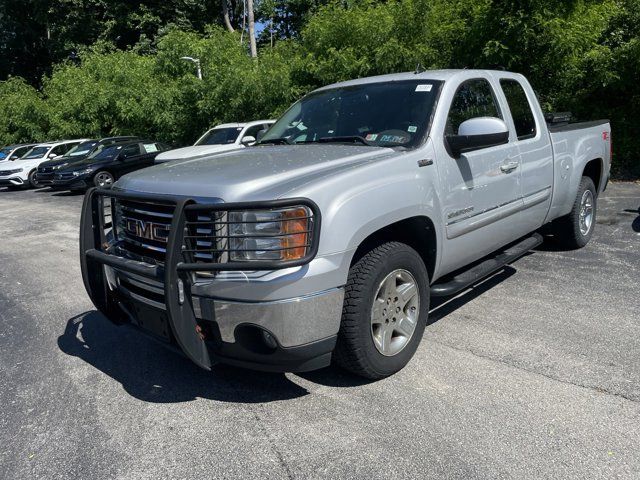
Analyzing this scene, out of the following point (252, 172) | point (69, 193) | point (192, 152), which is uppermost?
point (252, 172)

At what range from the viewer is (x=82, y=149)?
19.4 m

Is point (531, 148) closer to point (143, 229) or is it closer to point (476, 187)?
point (476, 187)

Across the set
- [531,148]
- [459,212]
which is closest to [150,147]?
[531,148]

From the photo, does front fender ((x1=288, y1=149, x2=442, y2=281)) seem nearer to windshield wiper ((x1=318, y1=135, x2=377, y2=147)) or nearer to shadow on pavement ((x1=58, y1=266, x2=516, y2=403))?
windshield wiper ((x1=318, y1=135, x2=377, y2=147))

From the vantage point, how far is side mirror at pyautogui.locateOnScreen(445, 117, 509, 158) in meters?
3.78

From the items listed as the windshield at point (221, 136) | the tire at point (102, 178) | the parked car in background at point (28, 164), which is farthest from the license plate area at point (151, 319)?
the parked car in background at point (28, 164)

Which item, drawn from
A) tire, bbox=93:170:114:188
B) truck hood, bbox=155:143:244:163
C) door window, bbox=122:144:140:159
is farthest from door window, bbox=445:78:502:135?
door window, bbox=122:144:140:159

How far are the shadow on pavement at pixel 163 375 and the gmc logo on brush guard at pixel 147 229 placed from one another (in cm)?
73

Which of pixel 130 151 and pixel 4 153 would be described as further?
pixel 4 153

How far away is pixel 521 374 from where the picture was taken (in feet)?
11.6

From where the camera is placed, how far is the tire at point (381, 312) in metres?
3.14

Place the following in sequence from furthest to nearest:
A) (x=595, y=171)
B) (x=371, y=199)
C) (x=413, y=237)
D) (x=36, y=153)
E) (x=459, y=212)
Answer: (x=36, y=153), (x=595, y=171), (x=459, y=212), (x=413, y=237), (x=371, y=199)

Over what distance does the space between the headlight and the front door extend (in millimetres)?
1323

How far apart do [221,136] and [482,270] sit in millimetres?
10938
